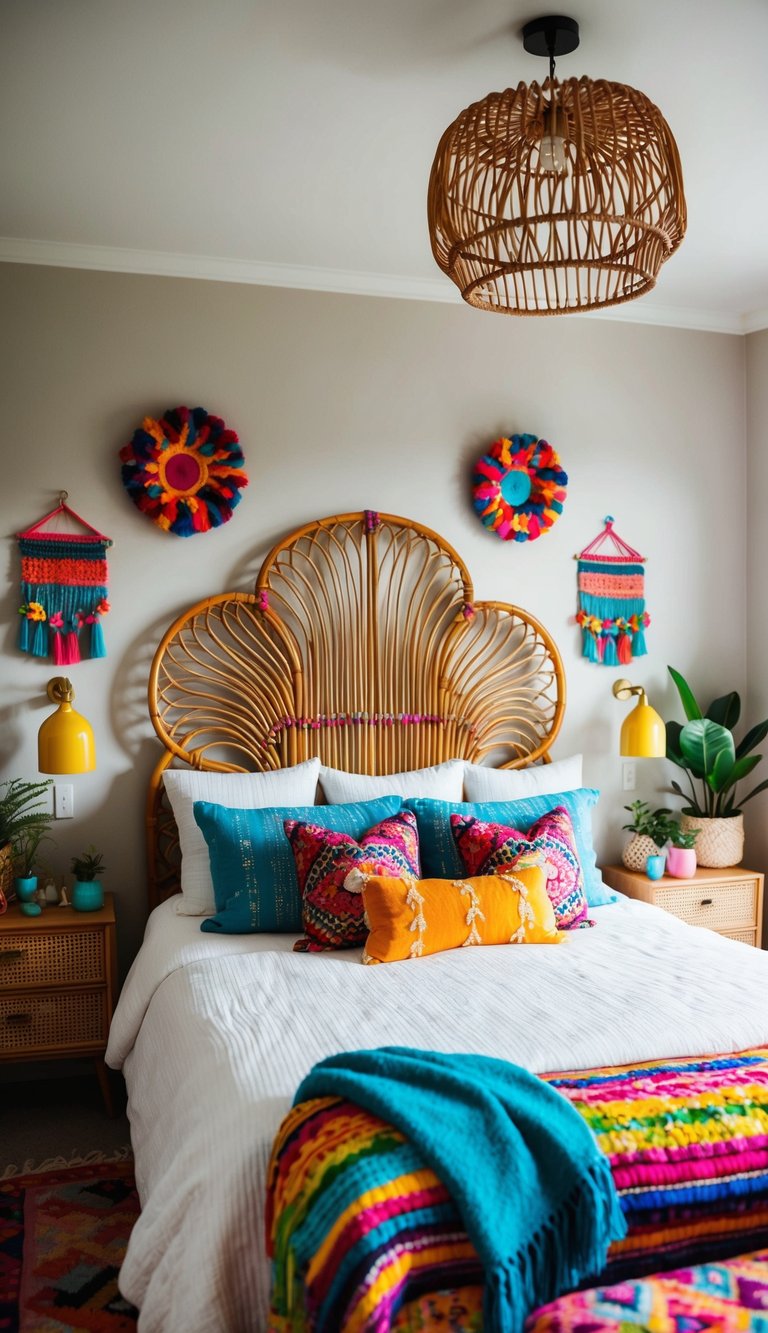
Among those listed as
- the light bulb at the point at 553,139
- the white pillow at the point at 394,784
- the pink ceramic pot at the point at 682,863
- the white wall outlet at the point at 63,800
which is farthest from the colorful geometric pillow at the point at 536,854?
the light bulb at the point at 553,139

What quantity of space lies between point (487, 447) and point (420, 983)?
2084 mm

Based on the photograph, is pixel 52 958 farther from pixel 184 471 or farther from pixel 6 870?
pixel 184 471

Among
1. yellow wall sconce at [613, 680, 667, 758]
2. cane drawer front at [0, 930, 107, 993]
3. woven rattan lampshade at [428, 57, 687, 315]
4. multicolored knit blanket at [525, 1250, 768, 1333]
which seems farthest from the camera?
yellow wall sconce at [613, 680, 667, 758]

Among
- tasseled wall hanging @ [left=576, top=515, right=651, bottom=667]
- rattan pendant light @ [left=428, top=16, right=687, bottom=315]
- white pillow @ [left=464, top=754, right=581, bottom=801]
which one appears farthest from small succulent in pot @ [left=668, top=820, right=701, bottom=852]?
rattan pendant light @ [left=428, top=16, right=687, bottom=315]

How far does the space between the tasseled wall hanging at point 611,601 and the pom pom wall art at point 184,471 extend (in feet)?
4.47

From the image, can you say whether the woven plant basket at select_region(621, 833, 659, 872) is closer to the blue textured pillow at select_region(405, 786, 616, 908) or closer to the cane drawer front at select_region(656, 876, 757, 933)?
the cane drawer front at select_region(656, 876, 757, 933)

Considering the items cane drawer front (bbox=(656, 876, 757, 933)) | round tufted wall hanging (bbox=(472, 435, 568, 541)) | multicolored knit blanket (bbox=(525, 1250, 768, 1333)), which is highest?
round tufted wall hanging (bbox=(472, 435, 568, 541))

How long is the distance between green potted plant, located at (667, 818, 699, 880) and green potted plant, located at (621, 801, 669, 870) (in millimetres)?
32

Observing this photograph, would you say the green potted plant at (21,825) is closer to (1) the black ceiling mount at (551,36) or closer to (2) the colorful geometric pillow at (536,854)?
(2) the colorful geometric pillow at (536,854)

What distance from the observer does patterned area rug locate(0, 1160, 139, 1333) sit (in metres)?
2.29

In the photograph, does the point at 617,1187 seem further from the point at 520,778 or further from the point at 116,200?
the point at 116,200

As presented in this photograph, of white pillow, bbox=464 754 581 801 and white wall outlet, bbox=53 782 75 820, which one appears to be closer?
white wall outlet, bbox=53 782 75 820

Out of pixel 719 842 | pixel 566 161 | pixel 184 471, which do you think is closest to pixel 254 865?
pixel 184 471

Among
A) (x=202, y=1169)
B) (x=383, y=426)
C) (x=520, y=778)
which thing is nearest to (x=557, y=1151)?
(x=202, y=1169)
